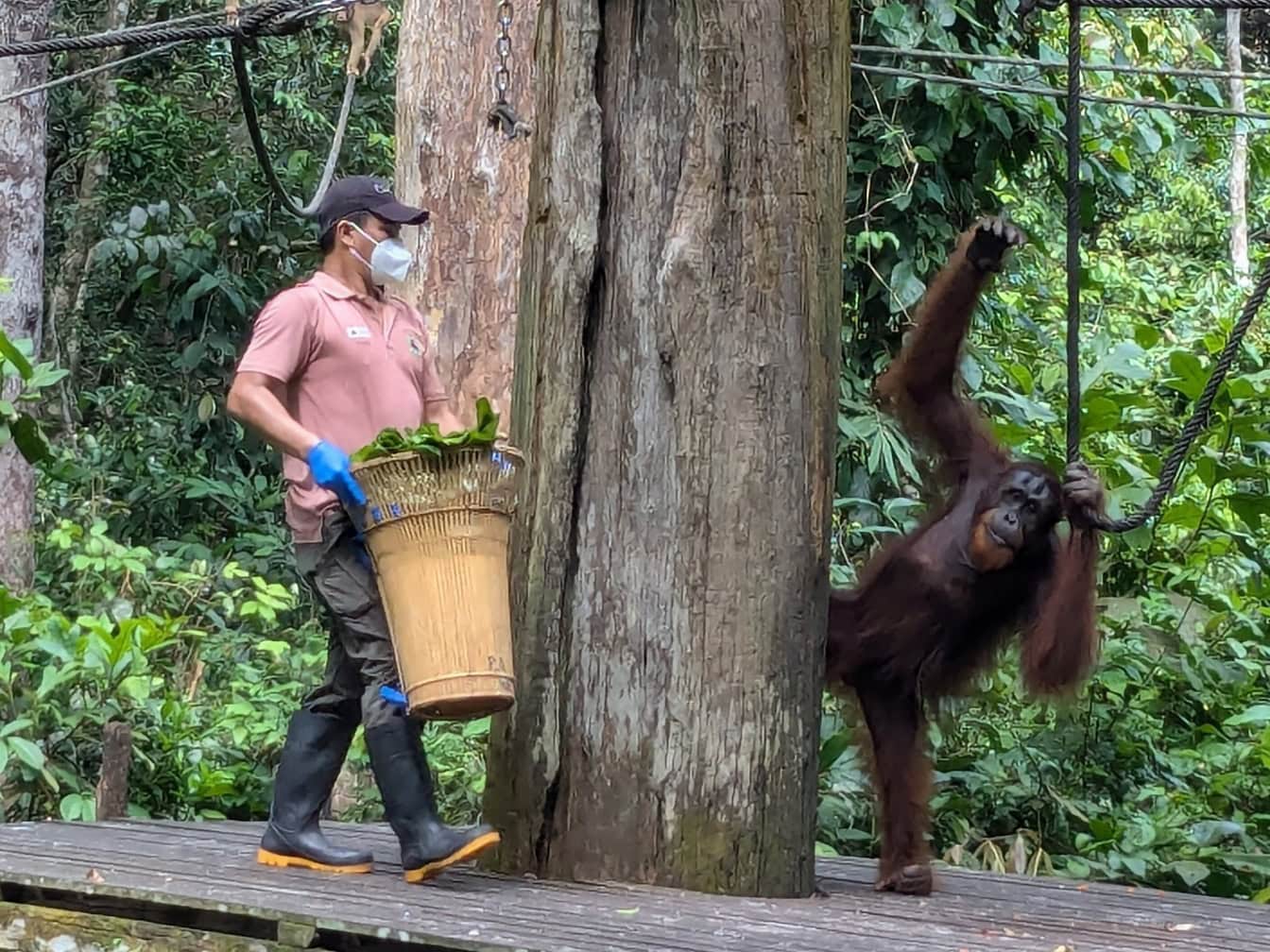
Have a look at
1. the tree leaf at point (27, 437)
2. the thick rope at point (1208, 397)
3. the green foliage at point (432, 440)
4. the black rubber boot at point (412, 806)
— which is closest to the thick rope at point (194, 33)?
the tree leaf at point (27, 437)

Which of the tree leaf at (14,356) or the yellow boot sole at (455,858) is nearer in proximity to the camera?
the yellow boot sole at (455,858)

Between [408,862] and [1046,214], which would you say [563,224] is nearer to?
[408,862]

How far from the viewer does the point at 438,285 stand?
17.4 ft

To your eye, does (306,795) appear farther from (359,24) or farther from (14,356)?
(359,24)

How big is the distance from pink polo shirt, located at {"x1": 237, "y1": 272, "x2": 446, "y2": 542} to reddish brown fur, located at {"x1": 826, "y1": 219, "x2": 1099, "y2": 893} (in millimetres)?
1263

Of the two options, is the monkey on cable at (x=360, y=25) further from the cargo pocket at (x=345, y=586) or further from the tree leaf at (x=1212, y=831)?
the tree leaf at (x=1212, y=831)

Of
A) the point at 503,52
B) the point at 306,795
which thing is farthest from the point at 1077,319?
the point at 503,52

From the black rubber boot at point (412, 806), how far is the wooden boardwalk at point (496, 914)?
0.17 feet

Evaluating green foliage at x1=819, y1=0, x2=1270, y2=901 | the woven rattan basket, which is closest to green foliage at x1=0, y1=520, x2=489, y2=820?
green foliage at x1=819, y1=0, x2=1270, y2=901

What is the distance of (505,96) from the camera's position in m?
5.12

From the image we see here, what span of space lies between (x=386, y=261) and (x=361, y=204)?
0.13m

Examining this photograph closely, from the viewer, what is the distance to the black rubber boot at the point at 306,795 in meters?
3.42

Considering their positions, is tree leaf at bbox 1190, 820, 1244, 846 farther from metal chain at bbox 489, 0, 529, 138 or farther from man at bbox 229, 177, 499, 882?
metal chain at bbox 489, 0, 529, 138

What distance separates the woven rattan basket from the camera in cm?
303
